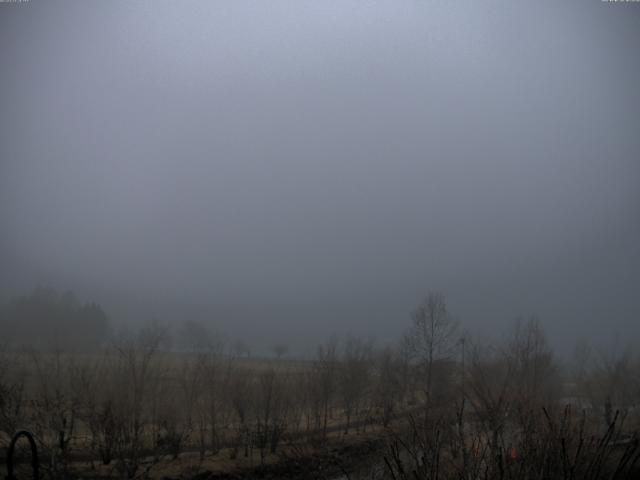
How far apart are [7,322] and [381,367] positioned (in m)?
74.6

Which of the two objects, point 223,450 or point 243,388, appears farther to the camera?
point 243,388

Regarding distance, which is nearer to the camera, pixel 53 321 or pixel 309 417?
pixel 309 417

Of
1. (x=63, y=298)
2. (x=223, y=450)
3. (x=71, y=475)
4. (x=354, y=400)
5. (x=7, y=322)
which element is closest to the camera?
(x=71, y=475)

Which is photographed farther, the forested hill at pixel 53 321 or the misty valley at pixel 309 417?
the forested hill at pixel 53 321

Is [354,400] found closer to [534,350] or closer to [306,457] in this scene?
[306,457]

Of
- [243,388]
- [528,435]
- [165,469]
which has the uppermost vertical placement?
[528,435]

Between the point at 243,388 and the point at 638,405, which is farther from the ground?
the point at 243,388

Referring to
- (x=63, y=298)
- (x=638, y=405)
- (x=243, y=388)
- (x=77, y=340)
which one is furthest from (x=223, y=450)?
(x=63, y=298)

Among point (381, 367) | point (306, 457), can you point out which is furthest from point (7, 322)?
A: point (306, 457)

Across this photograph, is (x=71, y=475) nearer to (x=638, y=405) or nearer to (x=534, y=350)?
(x=534, y=350)

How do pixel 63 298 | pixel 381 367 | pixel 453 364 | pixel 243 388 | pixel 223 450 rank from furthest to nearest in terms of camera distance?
pixel 63 298, pixel 381 367, pixel 453 364, pixel 243 388, pixel 223 450

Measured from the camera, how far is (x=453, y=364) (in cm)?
5203

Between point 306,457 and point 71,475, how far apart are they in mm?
15033

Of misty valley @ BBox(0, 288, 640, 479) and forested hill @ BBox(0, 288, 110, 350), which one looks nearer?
misty valley @ BBox(0, 288, 640, 479)
